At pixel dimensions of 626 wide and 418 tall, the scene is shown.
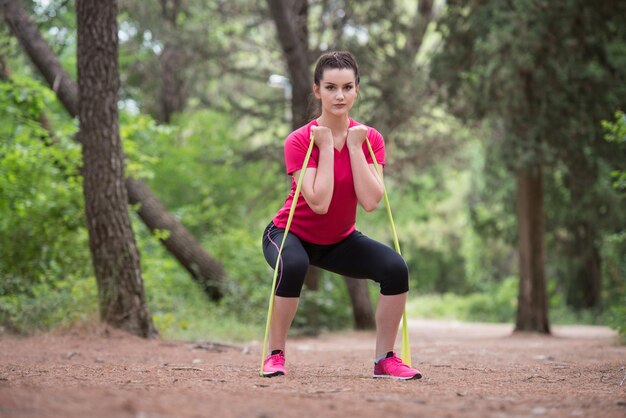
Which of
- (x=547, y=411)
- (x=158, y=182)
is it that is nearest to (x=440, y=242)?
(x=158, y=182)

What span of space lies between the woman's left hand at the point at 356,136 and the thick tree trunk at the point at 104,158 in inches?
165

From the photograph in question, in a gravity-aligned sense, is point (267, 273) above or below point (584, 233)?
below

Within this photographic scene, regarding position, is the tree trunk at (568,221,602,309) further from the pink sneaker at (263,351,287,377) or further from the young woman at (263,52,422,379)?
the pink sneaker at (263,351,287,377)

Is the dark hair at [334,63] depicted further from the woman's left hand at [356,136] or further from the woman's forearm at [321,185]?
the woman's forearm at [321,185]

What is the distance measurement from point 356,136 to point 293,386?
159cm

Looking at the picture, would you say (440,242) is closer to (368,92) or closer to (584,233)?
(584,233)

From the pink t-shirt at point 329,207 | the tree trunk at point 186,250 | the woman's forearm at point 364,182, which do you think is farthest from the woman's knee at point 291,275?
the tree trunk at point 186,250

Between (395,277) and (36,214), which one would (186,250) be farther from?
(395,277)

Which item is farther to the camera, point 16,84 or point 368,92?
point 368,92

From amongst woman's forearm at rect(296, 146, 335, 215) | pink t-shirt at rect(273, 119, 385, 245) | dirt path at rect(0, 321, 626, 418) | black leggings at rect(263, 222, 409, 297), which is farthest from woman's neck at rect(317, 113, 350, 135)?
dirt path at rect(0, 321, 626, 418)

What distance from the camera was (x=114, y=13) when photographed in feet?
27.0

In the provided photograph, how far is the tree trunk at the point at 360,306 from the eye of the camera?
595 inches

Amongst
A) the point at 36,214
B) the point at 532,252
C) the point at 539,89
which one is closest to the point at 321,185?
the point at 36,214

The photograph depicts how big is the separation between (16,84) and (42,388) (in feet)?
24.3
